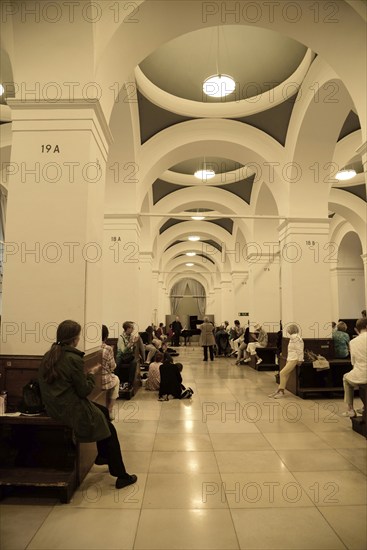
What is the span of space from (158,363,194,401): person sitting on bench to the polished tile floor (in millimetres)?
1499

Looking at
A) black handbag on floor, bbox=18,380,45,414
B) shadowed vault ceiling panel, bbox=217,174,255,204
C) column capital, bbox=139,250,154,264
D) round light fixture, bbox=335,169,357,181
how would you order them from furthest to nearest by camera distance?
1. column capital, bbox=139,250,154,264
2. shadowed vault ceiling panel, bbox=217,174,255,204
3. round light fixture, bbox=335,169,357,181
4. black handbag on floor, bbox=18,380,45,414

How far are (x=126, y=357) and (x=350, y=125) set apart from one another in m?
7.19

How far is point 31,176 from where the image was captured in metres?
4.41

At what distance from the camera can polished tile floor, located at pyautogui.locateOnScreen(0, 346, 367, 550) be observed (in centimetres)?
287

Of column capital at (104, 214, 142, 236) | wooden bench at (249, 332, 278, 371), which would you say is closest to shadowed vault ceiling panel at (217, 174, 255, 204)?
column capital at (104, 214, 142, 236)

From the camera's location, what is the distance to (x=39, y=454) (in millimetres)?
3773

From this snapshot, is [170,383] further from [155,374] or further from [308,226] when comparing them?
[308,226]

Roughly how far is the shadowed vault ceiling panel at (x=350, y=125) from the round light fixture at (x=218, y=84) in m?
3.09

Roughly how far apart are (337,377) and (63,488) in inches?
249

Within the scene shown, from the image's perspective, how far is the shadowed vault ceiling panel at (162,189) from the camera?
1350cm

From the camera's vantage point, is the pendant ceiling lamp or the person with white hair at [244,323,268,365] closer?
the pendant ceiling lamp

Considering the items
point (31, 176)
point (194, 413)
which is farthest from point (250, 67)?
point (194, 413)

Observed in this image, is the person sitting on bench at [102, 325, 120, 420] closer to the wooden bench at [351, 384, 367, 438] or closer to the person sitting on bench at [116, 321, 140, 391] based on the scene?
the person sitting on bench at [116, 321, 140, 391]

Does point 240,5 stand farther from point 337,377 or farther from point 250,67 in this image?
point 337,377
